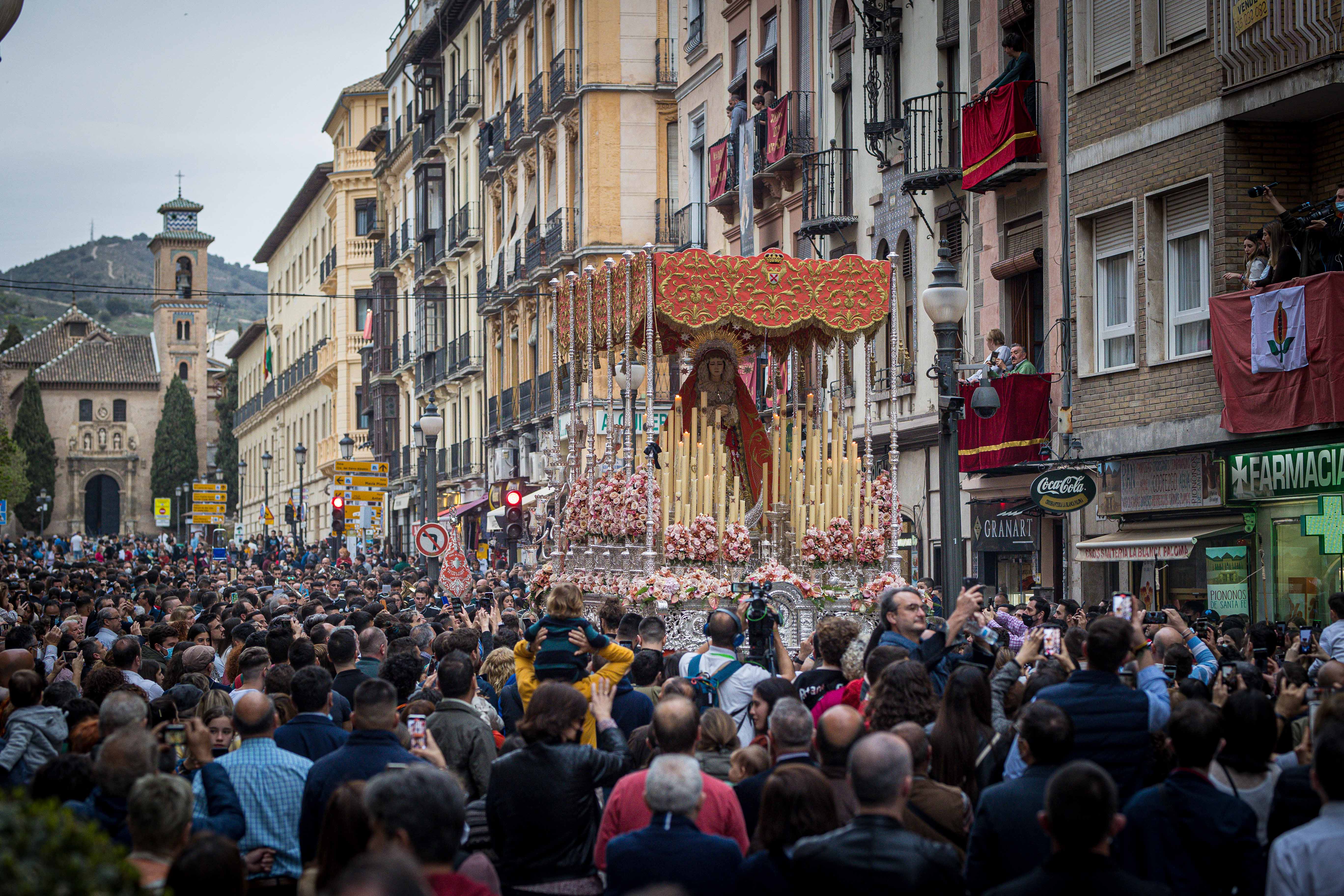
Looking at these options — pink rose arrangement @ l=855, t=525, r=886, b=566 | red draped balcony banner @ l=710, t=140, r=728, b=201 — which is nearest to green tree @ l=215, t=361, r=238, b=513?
red draped balcony banner @ l=710, t=140, r=728, b=201

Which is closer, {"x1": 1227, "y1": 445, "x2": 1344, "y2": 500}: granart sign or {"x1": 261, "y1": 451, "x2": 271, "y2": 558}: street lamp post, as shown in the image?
{"x1": 1227, "y1": 445, "x2": 1344, "y2": 500}: granart sign

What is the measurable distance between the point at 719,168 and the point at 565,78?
31.6 ft

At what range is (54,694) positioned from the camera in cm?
917

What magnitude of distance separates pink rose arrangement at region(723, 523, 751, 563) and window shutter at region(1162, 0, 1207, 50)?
7.66 meters

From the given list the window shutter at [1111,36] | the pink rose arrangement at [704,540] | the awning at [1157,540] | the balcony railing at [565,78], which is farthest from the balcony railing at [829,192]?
the balcony railing at [565,78]

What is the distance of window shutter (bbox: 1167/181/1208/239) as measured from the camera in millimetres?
17609

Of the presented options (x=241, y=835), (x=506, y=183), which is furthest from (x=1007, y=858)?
(x=506, y=183)

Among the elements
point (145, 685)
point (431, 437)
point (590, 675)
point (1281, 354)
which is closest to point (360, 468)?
point (431, 437)

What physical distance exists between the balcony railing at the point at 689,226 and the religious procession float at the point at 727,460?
15.7m

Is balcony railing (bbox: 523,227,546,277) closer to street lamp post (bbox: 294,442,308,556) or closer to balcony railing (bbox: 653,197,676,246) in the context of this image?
balcony railing (bbox: 653,197,676,246)

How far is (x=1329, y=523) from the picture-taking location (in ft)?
51.0

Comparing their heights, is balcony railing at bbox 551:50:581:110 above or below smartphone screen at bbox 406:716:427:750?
above

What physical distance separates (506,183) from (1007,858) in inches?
1613

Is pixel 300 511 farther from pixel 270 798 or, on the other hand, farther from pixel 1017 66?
pixel 270 798
